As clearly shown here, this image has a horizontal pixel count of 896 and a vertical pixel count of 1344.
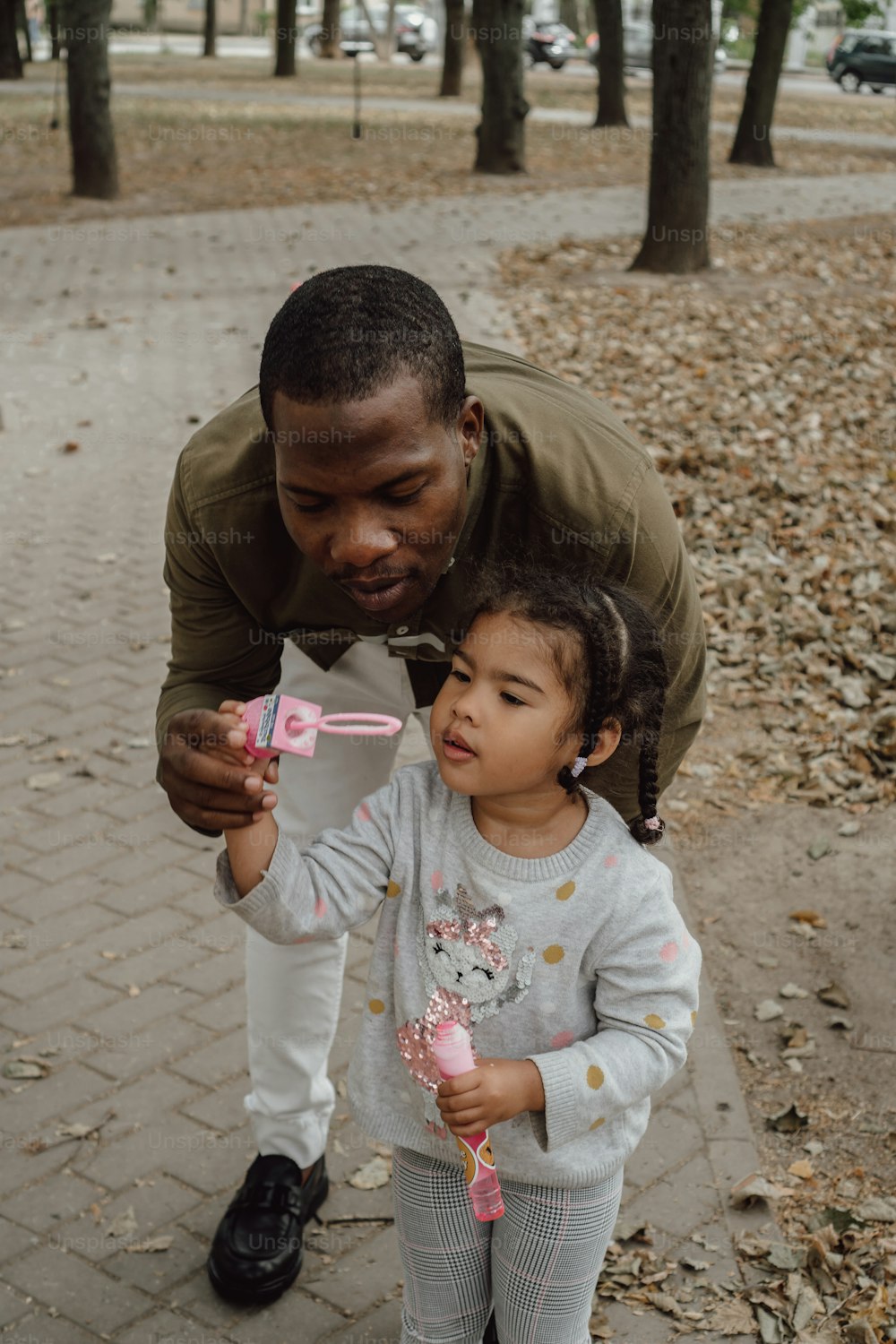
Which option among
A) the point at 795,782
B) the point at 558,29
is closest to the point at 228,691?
the point at 795,782

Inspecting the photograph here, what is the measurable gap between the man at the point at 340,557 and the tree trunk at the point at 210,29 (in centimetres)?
4372

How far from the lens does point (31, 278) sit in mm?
13156

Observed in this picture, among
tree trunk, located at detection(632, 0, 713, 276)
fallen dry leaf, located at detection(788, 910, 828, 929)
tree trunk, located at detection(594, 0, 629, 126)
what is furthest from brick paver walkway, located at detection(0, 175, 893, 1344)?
tree trunk, located at detection(594, 0, 629, 126)

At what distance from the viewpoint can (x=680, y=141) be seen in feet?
39.5

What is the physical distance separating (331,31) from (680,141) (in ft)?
119

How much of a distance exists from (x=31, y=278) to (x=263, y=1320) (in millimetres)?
11793

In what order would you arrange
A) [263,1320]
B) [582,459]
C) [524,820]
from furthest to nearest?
[263,1320]
[582,459]
[524,820]

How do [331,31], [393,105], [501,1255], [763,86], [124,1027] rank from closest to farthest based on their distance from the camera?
[501,1255] → [124,1027] → [763,86] → [393,105] → [331,31]

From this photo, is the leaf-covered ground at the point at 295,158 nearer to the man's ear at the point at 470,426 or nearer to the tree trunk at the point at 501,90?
the tree trunk at the point at 501,90

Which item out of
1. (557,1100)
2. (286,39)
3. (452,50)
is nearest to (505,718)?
(557,1100)

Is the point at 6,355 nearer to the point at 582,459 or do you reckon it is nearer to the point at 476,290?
the point at 476,290

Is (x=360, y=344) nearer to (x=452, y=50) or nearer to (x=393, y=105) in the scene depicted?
(x=393, y=105)

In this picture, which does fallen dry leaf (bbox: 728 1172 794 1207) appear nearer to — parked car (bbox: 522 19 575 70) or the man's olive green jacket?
the man's olive green jacket

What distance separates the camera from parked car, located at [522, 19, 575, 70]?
45500mm
